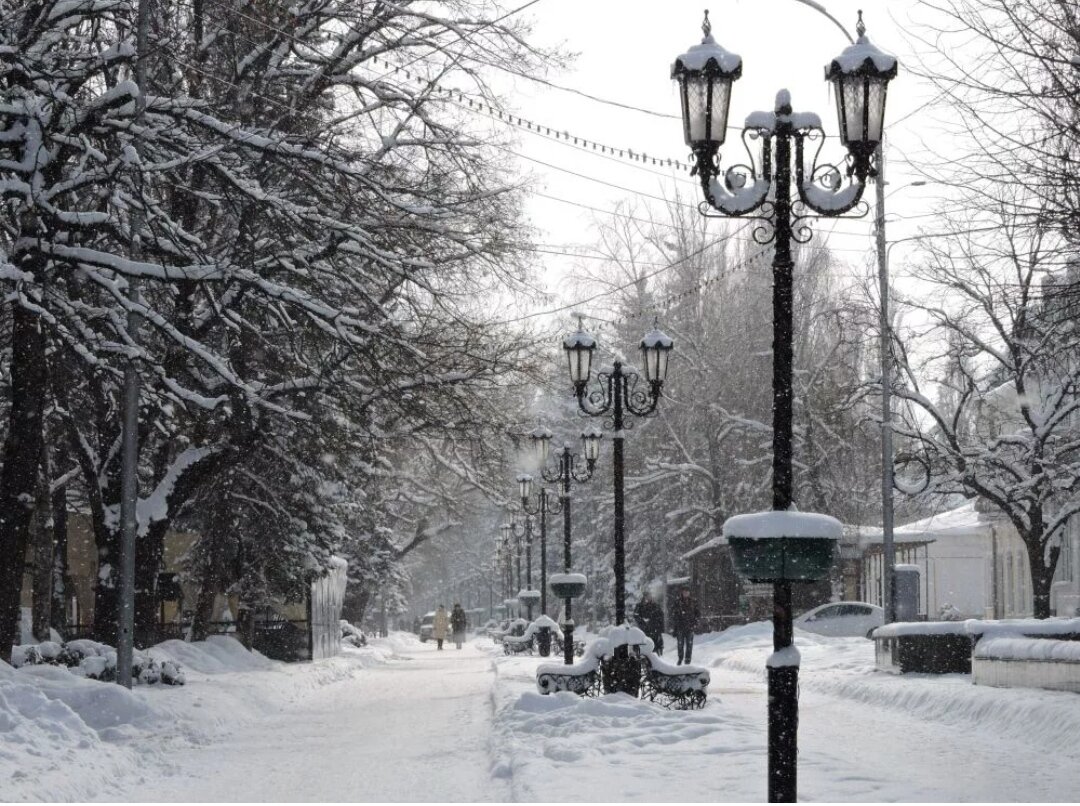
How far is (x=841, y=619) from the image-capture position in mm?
46219

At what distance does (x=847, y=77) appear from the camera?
32.2ft

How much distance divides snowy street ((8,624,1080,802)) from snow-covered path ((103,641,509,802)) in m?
0.03

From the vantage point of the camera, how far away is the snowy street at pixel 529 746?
1177cm

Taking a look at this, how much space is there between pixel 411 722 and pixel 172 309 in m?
6.74

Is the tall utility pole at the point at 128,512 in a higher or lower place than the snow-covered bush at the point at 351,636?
higher

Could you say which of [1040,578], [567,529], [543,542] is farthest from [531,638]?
[1040,578]

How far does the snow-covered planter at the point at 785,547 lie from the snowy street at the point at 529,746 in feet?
7.17

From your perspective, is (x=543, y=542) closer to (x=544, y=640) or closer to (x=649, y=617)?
(x=544, y=640)

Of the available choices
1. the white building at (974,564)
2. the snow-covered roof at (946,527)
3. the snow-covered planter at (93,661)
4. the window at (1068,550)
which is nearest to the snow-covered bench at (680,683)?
the snow-covered planter at (93,661)

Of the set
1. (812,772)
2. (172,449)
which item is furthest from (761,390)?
(812,772)

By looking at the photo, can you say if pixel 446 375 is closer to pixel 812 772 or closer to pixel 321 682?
pixel 812 772

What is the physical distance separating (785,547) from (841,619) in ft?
126

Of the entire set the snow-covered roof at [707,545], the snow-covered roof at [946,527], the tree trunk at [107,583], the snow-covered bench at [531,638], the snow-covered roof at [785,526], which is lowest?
the snow-covered bench at [531,638]

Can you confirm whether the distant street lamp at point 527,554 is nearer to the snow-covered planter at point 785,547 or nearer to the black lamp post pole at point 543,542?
the black lamp post pole at point 543,542
